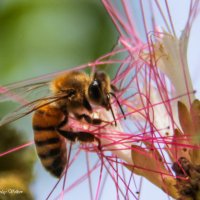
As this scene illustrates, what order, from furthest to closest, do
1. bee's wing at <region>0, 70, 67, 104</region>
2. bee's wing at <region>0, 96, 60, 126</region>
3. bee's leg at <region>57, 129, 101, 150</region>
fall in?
bee's leg at <region>57, 129, 101, 150</region> → bee's wing at <region>0, 70, 67, 104</region> → bee's wing at <region>0, 96, 60, 126</region>

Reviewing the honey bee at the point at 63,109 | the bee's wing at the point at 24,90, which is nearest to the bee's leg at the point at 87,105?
the honey bee at the point at 63,109

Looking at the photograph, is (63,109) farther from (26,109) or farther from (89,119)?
(26,109)

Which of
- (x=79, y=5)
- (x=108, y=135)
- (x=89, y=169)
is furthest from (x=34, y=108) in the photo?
(x=79, y=5)

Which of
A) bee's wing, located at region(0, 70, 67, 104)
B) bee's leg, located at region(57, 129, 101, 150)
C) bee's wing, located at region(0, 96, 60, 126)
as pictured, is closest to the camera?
bee's wing, located at region(0, 96, 60, 126)

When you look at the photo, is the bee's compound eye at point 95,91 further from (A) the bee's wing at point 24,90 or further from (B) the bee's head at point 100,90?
(A) the bee's wing at point 24,90

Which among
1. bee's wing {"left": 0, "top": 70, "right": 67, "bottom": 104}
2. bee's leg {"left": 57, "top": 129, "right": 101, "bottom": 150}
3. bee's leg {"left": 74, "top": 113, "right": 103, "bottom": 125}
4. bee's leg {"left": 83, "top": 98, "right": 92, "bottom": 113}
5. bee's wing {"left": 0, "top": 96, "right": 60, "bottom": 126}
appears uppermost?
bee's wing {"left": 0, "top": 70, "right": 67, "bottom": 104}

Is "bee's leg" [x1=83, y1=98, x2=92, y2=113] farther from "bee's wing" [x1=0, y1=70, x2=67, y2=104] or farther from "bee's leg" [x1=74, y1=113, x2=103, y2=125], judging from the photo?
"bee's wing" [x1=0, y1=70, x2=67, y2=104]

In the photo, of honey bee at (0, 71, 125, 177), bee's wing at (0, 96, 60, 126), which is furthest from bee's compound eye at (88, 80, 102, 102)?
bee's wing at (0, 96, 60, 126)

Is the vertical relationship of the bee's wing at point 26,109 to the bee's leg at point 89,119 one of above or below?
above

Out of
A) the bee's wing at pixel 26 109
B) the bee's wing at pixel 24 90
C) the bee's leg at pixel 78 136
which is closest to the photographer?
the bee's wing at pixel 26 109
